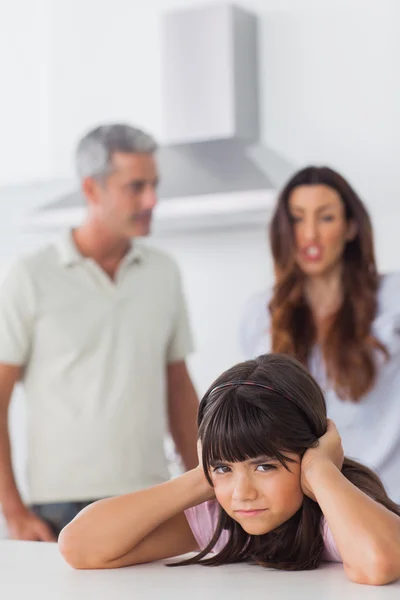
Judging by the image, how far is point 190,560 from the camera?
4.35 ft

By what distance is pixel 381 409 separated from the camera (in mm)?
2189

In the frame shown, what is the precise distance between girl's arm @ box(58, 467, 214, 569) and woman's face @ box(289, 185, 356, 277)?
1.06m

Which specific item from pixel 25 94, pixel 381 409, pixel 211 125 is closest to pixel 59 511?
pixel 381 409

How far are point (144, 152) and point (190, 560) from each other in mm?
1283

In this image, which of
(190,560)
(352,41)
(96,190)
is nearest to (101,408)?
(96,190)

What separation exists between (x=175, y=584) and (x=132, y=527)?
0.55 feet

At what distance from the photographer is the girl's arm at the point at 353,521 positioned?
116cm

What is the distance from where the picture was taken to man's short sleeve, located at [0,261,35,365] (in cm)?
217

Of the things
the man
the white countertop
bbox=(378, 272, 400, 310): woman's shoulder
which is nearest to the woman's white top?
bbox=(378, 272, 400, 310): woman's shoulder

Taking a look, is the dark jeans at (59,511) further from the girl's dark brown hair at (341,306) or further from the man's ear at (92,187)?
the man's ear at (92,187)

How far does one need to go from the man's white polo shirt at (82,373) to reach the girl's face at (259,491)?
1.00m

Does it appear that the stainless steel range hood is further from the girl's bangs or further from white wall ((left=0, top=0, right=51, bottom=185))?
the girl's bangs

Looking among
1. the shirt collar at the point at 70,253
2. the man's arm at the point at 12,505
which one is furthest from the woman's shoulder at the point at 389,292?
the man's arm at the point at 12,505

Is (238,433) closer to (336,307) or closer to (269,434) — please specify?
(269,434)
